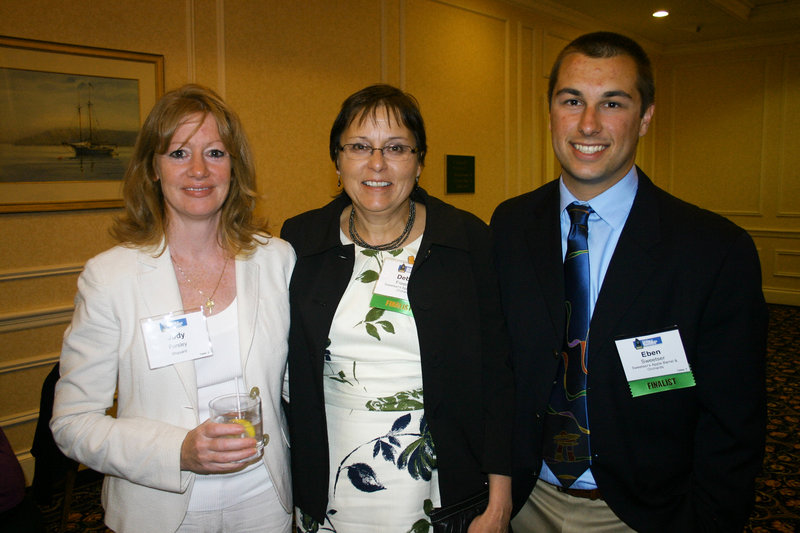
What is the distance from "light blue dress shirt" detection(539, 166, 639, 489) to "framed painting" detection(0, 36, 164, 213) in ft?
9.92

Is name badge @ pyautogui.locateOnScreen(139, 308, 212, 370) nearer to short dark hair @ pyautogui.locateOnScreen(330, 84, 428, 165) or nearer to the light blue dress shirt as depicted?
short dark hair @ pyautogui.locateOnScreen(330, 84, 428, 165)

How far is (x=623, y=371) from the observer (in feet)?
4.87

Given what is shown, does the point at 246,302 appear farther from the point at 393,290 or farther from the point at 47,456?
the point at 47,456

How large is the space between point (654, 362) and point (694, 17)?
8.38 m

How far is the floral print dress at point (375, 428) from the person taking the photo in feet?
5.24

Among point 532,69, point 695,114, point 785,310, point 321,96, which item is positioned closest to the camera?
point 321,96

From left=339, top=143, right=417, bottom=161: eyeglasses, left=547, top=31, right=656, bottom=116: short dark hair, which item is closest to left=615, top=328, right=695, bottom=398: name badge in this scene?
left=547, top=31, right=656, bottom=116: short dark hair

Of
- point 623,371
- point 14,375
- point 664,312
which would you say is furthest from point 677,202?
point 14,375

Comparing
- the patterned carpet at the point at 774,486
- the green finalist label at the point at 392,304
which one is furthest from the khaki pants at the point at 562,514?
the patterned carpet at the point at 774,486

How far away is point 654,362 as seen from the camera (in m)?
1.46

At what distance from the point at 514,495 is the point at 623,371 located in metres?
0.53

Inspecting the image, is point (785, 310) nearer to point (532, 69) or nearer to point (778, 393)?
point (778, 393)

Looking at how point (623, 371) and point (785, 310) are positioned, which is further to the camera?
point (785, 310)

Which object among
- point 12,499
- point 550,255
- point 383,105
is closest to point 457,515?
point 550,255
